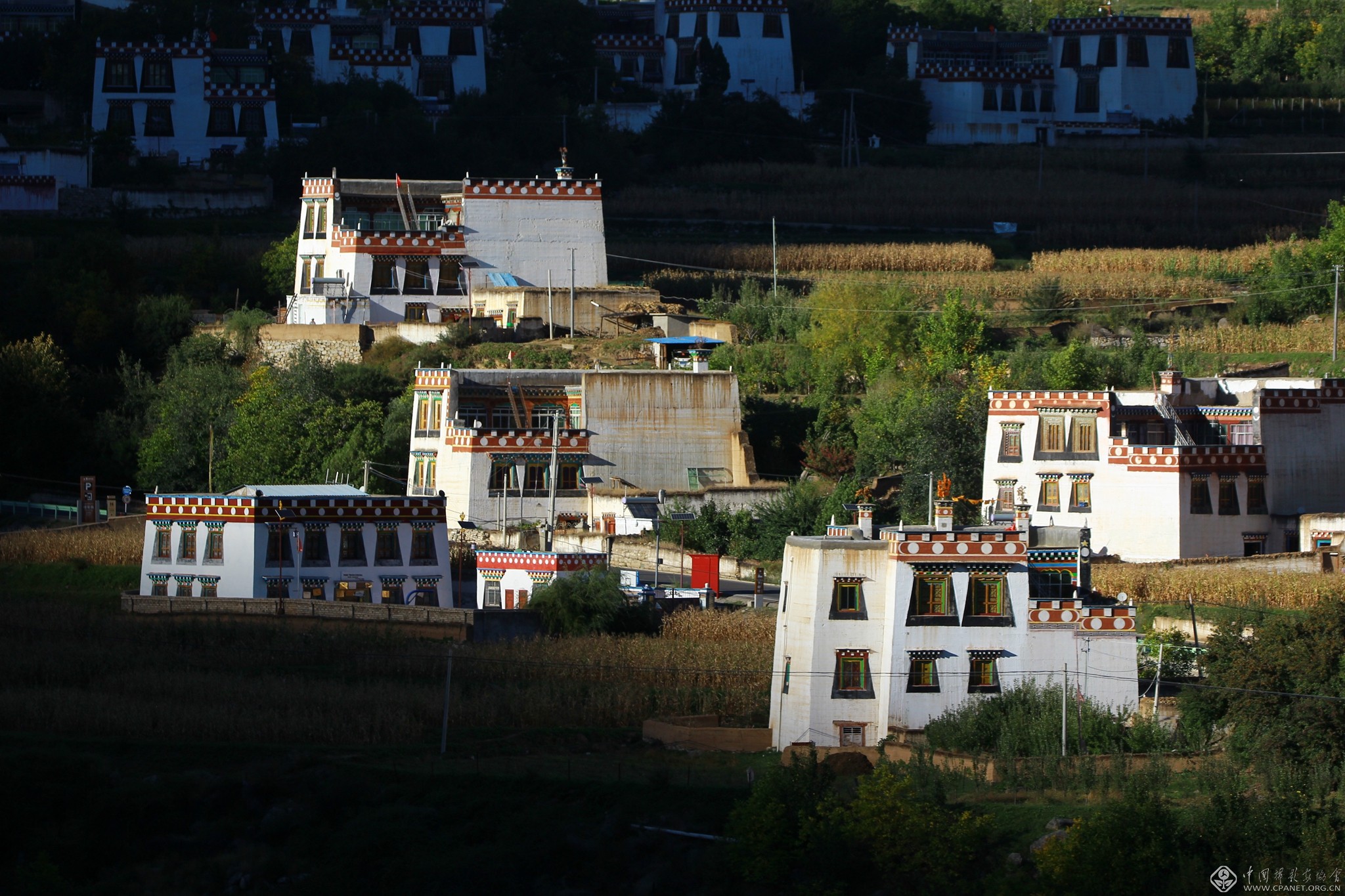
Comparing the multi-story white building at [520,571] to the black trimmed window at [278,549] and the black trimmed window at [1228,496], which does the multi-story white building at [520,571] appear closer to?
the black trimmed window at [278,549]

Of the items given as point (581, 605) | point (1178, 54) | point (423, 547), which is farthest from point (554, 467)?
point (1178, 54)

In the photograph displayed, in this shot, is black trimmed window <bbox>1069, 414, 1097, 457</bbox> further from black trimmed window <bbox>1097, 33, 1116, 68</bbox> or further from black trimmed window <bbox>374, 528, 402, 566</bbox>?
black trimmed window <bbox>1097, 33, 1116, 68</bbox>

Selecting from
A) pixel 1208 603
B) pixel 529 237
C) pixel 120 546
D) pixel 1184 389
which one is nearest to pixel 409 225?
pixel 529 237

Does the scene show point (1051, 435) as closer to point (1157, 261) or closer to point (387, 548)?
point (387, 548)

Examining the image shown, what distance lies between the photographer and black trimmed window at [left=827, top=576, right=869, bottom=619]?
1550 inches

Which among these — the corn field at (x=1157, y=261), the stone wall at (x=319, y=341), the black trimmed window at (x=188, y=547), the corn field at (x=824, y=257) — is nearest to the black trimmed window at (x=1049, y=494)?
the black trimmed window at (x=188, y=547)

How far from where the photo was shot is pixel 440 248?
70.9 metres


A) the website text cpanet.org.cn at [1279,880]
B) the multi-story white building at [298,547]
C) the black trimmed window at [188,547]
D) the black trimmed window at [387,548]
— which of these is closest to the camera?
the website text cpanet.org.cn at [1279,880]

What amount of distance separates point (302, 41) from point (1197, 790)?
70676 millimetres

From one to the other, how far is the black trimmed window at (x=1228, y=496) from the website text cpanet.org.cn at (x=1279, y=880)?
79.4 ft

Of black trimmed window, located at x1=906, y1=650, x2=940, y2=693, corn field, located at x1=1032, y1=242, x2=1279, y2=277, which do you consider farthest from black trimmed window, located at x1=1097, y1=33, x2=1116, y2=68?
black trimmed window, located at x1=906, y1=650, x2=940, y2=693

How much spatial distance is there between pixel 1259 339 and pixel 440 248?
24.6 meters

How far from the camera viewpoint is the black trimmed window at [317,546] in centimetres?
4978

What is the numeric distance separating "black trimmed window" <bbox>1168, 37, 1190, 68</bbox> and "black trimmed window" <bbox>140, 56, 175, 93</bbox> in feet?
140
